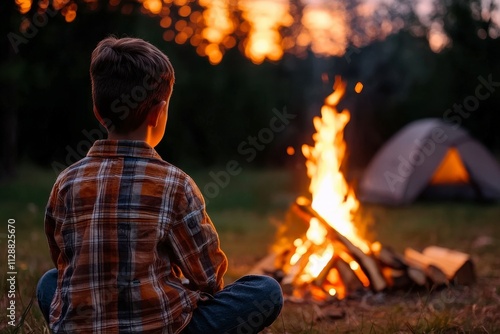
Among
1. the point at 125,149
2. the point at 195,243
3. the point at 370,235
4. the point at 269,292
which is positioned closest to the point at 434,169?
the point at 370,235

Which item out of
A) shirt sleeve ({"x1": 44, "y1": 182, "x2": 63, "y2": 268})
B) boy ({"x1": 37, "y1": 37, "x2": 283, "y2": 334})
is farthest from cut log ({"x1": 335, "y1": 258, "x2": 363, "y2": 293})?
shirt sleeve ({"x1": 44, "y1": 182, "x2": 63, "y2": 268})

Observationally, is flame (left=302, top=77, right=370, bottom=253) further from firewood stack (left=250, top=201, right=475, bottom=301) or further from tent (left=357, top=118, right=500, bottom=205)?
tent (left=357, top=118, right=500, bottom=205)

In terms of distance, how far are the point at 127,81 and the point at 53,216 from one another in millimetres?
598

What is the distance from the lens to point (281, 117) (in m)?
18.7

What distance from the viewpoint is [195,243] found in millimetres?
2197

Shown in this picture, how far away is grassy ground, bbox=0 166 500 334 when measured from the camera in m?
3.34

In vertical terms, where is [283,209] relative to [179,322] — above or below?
below

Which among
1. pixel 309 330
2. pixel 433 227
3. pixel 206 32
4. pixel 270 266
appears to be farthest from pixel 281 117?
pixel 309 330

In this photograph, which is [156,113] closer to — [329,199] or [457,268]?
[329,199]

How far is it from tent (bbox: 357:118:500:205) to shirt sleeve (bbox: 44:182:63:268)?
9.08 metres

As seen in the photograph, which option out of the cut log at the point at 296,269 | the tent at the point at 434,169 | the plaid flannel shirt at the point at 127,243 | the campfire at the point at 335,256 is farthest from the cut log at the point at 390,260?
the tent at the point at 434,169

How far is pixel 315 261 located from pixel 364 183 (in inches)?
299

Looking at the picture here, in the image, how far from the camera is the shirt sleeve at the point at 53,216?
2.25 meters

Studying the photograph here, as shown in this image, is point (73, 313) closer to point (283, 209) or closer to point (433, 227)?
point (433, 227)
